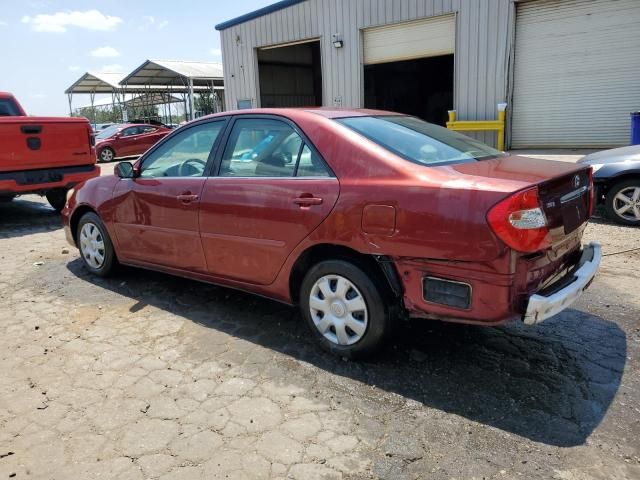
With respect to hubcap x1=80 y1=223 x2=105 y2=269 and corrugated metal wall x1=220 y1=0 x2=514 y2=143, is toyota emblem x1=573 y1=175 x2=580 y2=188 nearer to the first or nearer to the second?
hubcap x1=80 y1=223 x2=105 y2=269

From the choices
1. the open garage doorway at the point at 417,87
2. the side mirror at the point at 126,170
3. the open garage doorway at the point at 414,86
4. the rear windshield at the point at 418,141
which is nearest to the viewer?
the rear windshield at the point at 418,141

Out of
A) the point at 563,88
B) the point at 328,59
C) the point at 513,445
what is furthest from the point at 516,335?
the point at 328,59

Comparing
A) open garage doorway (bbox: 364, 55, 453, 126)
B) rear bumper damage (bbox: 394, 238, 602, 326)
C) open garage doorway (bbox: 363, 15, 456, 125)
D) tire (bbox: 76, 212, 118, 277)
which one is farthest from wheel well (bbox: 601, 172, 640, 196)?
open garage doorway (bbox: 364, 55, 453, 126)

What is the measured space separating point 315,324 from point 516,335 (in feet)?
4.70

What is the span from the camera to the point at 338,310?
Result: 3.22m

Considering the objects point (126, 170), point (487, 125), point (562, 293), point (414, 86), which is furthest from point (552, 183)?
point (414, 86)

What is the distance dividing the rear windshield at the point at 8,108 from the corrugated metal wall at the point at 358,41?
28.1 ft

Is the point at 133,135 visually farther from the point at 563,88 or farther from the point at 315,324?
the point at 315,324

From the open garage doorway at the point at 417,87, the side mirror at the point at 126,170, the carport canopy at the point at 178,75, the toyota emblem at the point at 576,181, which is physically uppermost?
the carport canopy at the point at 178,75

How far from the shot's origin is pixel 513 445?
2.45 meters

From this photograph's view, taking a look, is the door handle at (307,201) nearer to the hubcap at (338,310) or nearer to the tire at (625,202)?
the hubcap at (338,310)

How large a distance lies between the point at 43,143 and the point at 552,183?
7.36 meters

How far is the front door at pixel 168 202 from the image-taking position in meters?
3.99

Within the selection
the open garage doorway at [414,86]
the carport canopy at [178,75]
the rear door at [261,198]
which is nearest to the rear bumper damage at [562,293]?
the rear door at [261,198]
